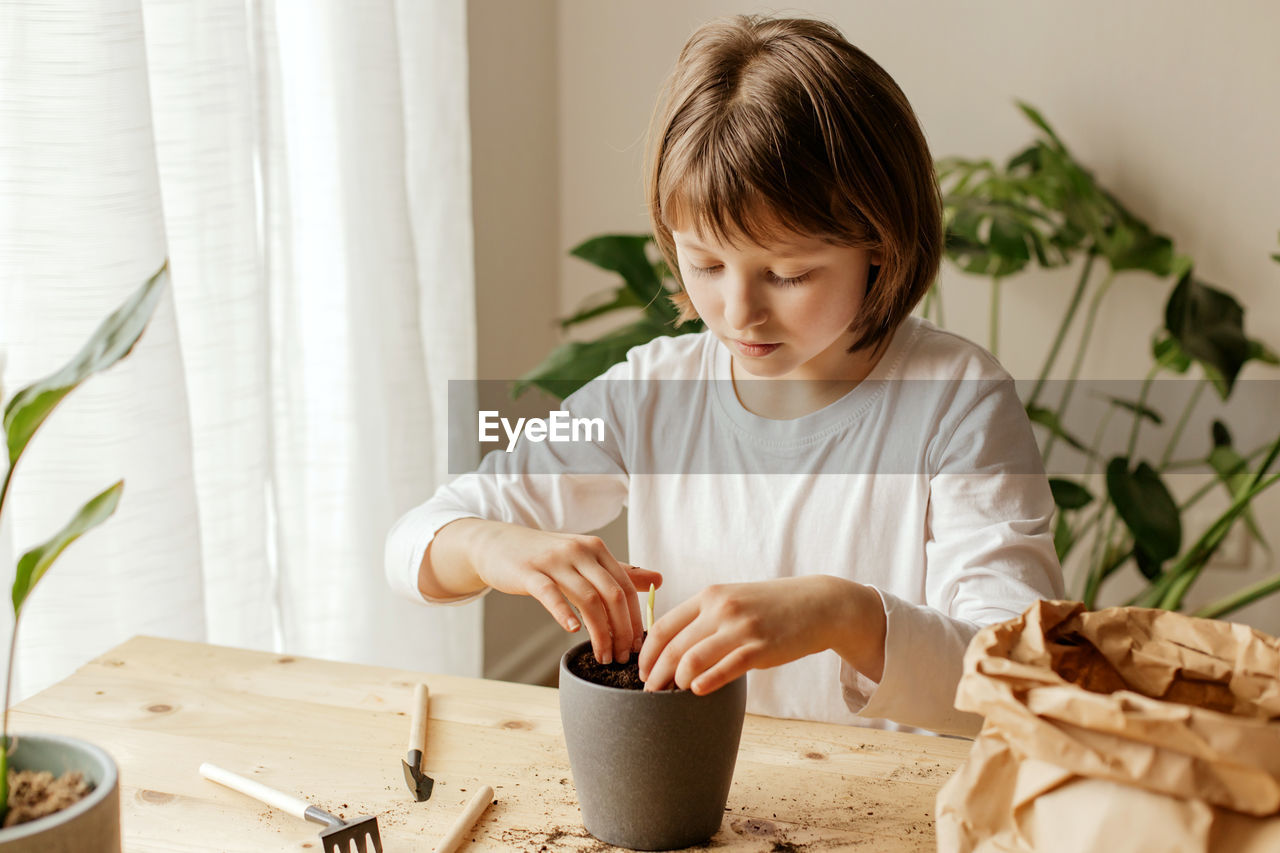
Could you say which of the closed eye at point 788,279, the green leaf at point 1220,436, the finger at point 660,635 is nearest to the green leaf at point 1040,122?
the green leaf at point 1220,436

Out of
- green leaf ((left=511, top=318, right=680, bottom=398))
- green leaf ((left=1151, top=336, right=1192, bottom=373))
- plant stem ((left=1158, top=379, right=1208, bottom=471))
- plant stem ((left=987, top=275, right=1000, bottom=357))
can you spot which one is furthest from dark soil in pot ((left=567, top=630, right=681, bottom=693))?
plant stem ((left=1158, top=379, right=1208, bottom=471))

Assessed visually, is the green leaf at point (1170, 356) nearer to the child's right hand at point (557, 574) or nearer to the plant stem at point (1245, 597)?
the plant stem at point (1245, 597)

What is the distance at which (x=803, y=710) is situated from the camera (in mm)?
1067

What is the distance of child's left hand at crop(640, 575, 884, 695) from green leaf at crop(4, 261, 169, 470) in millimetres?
325

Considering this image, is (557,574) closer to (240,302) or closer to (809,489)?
(809,489)

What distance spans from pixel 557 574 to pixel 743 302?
0.26 meters

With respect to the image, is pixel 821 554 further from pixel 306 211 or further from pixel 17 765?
pixel 306 211

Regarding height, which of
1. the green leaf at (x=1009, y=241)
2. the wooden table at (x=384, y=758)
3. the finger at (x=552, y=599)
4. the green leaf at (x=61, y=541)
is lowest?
the wooden table at (x=384, y=758)

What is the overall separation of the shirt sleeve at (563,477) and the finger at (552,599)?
0.28m

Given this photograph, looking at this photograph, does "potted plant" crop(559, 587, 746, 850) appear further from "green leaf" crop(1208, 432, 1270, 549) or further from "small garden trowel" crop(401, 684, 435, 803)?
"green leaf" crop(1208, 432, 1270, 549)

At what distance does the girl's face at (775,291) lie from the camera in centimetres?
84

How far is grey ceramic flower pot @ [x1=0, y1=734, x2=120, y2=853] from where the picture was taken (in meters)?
0.47

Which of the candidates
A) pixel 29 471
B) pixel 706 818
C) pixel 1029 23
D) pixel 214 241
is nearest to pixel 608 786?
pixel 706 818

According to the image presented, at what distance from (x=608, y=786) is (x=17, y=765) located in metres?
0.30
